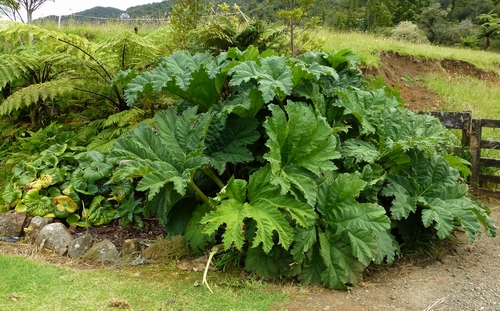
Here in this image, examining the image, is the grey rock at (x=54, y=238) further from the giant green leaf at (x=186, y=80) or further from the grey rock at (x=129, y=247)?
the giant green leaf at (x=186, y=80)

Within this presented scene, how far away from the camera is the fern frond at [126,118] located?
570 centimetres

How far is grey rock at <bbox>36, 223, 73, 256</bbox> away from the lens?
4.29m

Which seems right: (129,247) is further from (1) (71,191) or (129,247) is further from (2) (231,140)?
(2) (231,140)

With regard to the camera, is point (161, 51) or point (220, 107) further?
point (161, 51)

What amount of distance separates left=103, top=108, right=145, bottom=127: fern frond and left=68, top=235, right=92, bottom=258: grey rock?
6.05ft

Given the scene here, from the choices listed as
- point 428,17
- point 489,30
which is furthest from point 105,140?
point 428,17

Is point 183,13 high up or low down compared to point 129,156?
up

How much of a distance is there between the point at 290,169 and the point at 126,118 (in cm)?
290

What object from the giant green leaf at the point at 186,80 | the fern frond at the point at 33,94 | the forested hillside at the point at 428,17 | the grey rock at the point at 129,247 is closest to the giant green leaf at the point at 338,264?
the giant green leaf at the point at 186,80

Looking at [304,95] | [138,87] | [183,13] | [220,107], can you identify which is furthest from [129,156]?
[183,13]

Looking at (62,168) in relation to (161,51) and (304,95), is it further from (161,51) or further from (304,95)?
(304,95)

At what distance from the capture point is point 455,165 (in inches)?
183

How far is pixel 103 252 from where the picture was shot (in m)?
4.16

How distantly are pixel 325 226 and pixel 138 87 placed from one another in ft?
6.93
